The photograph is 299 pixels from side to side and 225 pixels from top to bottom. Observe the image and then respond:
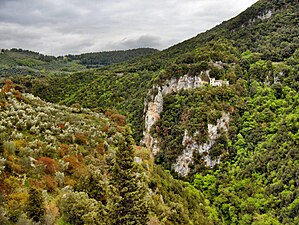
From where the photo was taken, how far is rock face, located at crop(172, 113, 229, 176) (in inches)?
2990

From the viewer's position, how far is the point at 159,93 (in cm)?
9006

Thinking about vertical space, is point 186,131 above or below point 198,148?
above

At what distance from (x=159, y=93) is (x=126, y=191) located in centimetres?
7488

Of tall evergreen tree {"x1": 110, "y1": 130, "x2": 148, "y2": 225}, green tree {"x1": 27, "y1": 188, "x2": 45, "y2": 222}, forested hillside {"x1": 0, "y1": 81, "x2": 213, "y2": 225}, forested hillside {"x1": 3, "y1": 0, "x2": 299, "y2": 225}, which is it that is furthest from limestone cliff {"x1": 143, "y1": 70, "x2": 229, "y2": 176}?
green tree {"x1": 27, "y1": 188, "x2": 45, "y2": 222}

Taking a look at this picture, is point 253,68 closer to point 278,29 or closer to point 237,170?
point 278,29

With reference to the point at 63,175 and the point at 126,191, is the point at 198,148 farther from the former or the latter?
the point at 126,191

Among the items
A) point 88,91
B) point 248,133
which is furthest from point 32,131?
point 88,91

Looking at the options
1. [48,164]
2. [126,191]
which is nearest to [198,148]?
[48,164]

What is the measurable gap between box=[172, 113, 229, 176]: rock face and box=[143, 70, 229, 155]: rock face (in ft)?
28.6

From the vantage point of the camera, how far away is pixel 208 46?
4188 inches

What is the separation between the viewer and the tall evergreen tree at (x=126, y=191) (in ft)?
50.3

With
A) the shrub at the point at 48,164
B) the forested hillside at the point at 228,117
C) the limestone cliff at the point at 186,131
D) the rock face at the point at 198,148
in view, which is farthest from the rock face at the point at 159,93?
the shrub at the point at 48,164

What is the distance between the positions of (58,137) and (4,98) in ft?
20.7

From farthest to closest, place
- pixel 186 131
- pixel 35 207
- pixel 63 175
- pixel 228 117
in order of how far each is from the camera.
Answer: pixel 228 117 < pixel 186 131 < pixel 63 175 < pixel 35 207
